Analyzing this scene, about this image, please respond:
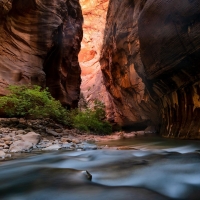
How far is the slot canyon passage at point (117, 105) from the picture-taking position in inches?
100.0

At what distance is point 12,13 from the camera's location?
43.2 ft

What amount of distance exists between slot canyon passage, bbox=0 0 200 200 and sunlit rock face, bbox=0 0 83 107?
0.07m

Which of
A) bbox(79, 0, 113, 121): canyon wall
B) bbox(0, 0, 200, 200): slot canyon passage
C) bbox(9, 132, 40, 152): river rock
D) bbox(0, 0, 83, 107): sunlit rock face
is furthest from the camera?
bbox(79, 0, 113, 121): canyon wall

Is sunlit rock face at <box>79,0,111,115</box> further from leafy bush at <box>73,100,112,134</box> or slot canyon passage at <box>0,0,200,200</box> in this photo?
leafy bush at <box>73,100,112,134</box>

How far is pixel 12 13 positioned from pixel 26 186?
44.3 feet

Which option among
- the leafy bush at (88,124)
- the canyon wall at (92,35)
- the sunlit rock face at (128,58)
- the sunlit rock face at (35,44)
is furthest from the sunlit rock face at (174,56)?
the canyon wall at (92,35)

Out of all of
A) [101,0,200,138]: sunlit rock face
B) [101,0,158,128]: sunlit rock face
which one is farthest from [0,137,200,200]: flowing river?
[101,0,158,128]: sunlit rock face

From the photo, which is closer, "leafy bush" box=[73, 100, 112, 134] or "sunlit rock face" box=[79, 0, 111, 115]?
"leafy bush" box=[73, 100, 112, 134]

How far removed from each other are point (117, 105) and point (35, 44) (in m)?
12.3

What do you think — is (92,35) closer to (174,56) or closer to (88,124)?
(88,124)

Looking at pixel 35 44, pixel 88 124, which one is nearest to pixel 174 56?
pixel 35 44

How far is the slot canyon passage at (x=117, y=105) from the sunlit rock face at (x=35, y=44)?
7 centimetres

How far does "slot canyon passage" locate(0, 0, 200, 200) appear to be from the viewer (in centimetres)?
254

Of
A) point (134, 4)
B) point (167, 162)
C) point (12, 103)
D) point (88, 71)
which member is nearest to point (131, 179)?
point (167, 162)
